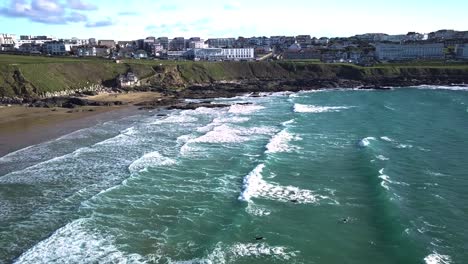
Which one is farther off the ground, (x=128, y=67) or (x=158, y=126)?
(x=128, y=67)

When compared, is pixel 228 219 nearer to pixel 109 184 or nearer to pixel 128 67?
pixel 109 184

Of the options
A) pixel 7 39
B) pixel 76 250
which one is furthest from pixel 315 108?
pixel 7 39

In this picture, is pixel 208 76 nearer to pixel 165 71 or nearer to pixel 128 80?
→ pixel 165 71

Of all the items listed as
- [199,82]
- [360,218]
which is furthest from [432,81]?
[360,218]

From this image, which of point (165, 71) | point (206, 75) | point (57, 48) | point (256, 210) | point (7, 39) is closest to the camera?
point (256, 210)

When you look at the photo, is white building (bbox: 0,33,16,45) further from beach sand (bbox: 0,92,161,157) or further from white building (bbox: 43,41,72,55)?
beach sand (bbox: 0,92,161,157)

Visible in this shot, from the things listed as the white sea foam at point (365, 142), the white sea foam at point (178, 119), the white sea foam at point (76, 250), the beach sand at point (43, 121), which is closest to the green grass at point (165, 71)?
the beach sand at point (43, 121)
